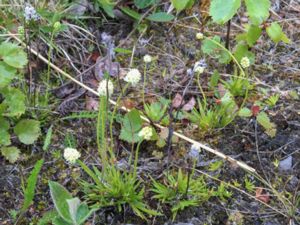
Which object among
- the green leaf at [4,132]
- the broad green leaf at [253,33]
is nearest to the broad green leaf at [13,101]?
the green leaf at [4,132]

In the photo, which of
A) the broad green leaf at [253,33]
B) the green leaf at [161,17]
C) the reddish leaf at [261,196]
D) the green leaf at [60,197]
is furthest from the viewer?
the green leaf at [161,17]

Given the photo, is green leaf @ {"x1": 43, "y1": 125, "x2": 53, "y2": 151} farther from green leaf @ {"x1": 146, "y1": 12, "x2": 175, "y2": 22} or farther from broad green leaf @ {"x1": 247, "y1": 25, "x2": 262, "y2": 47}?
broad green leaf @ {"x1": 247, "y1": 25, "x2": 262, "y2": 47}

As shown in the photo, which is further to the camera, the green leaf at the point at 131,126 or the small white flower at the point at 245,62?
the small white flower at the point at 245,62

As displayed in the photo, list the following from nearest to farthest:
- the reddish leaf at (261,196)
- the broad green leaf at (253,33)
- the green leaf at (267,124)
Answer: the reddish leaf at (261,196) < the green leaf at (267,124) < the broad green leaf at (253,33)

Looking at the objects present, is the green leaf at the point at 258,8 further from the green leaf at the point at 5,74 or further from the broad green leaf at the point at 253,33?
the green leaf at the point at 5,74

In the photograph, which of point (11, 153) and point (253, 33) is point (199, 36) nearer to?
point (253, 33)

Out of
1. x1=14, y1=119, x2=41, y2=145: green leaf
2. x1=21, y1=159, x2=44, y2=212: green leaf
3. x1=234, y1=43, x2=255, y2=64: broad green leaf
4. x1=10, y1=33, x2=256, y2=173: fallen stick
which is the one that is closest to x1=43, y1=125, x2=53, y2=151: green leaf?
x1=14, y1=119, x2=41, y2=145: green leaf

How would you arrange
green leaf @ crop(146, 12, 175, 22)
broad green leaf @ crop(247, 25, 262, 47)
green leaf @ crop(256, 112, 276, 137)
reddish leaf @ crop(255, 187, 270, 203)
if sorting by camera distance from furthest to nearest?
green leaf @ crop(146, 12, 175, 22) → broad green leaf @ crop(247, 25, 262, 47) → green leaf @ crop(256, 112, 276, 137) → reddish leaf @ crop(255, 187, 270, 203)
